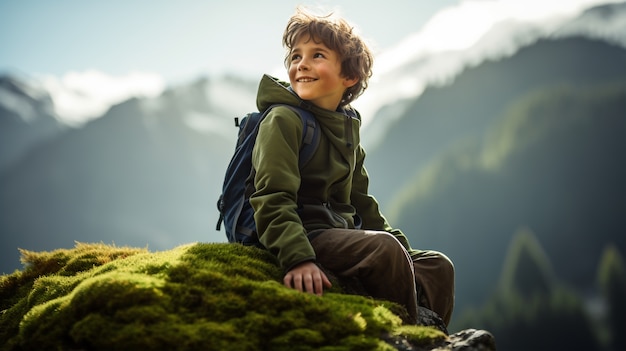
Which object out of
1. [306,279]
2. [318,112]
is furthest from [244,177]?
[306,279]

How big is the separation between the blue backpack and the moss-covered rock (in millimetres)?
→ 662

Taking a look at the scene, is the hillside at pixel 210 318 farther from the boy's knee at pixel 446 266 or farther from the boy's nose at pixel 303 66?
the boy's nose at pixel 303 66

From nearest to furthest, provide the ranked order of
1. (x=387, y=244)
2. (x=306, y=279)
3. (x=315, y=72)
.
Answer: (x=306, y=279)
(x=387, y=244)
(x=315, y=72)

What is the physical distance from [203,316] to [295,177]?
1320 millimetres

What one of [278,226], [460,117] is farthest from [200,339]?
[460,117]

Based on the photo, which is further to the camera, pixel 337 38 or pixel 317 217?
pixel 337 38

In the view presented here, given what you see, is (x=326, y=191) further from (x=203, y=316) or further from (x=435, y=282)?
(x=203, y=316)

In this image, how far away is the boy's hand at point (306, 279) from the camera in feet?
10.7

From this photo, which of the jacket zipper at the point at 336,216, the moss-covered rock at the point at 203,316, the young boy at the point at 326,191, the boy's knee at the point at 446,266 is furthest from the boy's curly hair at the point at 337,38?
the moss-covered rock at the point at 203,316

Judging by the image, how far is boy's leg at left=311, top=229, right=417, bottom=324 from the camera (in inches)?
144

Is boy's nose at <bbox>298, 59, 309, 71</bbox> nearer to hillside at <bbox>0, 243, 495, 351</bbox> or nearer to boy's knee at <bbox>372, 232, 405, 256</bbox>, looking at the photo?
boy's knee at <bbox>372, 232, 405, 256</bbox>

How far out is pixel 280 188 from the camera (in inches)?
144

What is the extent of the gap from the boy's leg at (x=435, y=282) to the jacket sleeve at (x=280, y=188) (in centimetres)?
143

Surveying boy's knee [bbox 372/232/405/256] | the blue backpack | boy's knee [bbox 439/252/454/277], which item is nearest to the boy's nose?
the blue backpack
